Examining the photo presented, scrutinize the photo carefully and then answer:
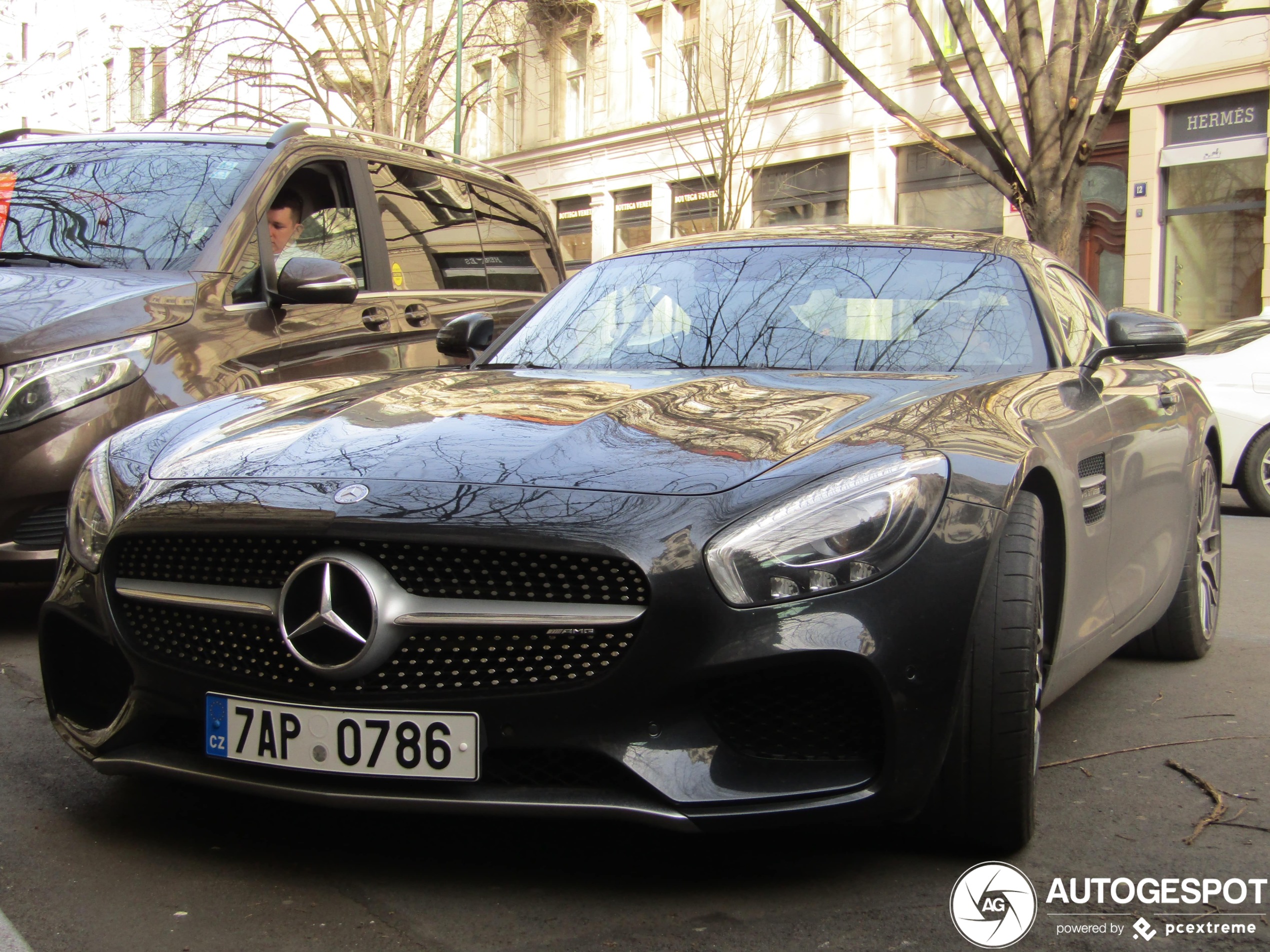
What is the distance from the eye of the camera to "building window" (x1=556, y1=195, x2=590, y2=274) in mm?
30062

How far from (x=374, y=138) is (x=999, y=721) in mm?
4927

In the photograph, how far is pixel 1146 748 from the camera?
373 centimetres

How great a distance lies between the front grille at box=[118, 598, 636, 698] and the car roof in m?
2.15

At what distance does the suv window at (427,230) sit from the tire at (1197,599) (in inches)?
140

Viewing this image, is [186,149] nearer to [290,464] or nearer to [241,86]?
[290,464]

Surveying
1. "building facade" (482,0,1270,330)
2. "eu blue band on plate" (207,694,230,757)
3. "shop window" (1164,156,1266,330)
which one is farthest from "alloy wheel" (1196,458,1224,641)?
"shop window" (1164,156,1266,330)

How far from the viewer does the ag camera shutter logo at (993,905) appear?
2.47 metres

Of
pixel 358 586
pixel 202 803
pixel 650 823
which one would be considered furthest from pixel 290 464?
pixel 650 823

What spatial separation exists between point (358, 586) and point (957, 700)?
3.59ft

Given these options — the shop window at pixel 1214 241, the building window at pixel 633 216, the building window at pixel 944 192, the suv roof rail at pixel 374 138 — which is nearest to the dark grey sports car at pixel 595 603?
the suv roof rail at pixel 374 138

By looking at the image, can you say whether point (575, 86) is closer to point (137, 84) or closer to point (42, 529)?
point (137, 84)

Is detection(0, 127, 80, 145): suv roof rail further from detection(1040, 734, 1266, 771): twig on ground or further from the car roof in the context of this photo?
detection(1040, 734, 1266, 771): twig on ground

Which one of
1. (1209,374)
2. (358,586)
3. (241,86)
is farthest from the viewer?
(241,86)

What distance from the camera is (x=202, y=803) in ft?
10.2
